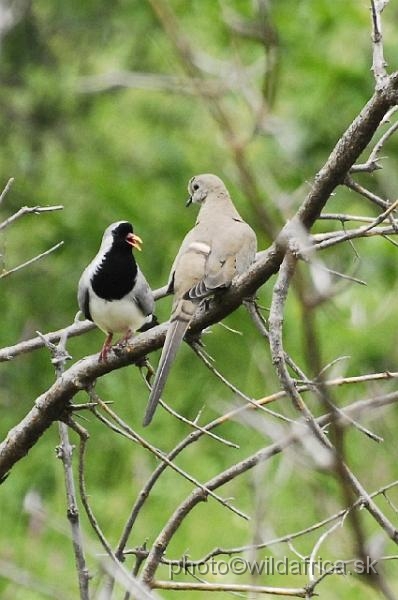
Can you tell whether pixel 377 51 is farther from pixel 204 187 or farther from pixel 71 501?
pixel 204 187

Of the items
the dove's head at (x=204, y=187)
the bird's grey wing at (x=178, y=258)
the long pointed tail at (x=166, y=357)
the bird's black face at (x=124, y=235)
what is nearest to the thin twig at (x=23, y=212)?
the long pointed tail at (x=166, y=357)

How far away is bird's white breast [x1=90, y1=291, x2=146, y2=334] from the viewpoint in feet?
14.0

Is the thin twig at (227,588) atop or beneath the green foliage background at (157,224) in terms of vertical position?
beneath

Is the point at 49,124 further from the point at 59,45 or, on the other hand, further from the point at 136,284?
the point at 136,284

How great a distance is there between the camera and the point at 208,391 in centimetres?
787

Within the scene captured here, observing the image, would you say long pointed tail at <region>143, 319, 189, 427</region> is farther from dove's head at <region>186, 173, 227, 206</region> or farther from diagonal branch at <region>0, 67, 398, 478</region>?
dove's head at <region>186, 173, 227, 206</region>

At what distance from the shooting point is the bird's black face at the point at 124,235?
4598 mm

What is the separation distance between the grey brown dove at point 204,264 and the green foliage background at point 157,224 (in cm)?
240

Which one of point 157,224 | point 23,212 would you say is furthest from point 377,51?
point 157,224

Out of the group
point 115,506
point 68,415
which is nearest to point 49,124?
point 115,506

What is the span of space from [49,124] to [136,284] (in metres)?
6.46

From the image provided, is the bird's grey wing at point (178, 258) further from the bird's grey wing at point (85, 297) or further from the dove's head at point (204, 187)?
the dove's head at point (204, 187)

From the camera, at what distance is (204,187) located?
16.5 ft

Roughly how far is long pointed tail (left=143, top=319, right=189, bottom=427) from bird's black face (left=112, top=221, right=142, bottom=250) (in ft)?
4.04
